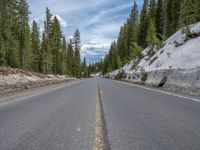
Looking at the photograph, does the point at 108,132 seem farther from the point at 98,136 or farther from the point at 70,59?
the point at 70,59

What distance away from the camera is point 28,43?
A: 183 feet

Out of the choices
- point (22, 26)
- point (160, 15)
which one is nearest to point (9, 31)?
point (22, 26)

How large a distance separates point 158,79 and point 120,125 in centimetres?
1634

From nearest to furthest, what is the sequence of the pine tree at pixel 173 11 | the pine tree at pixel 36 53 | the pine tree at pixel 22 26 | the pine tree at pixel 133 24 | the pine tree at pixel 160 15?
1. the pine tree at pixel 22 26
2. the pine tree at pixel 173 11
3. the pine tree at pixel 160 15
4. the pine tree at pixel 36 53
5. the pine tree at pixel 133 24

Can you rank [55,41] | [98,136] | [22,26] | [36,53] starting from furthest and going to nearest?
[36,53] → [55,41] → [22,26] → [98,136]

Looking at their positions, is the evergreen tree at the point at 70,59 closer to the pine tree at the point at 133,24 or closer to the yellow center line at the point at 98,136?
the pine tree at the point at 133,24

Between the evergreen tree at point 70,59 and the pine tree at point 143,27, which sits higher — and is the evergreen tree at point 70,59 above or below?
below

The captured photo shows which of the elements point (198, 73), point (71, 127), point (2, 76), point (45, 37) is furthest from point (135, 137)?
point (45, 37)

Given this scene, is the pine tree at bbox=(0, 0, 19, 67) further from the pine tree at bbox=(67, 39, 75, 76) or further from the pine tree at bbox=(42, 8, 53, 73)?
the pine tree at bbox=(67, 39, 75, 76)

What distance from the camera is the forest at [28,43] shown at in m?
44.8

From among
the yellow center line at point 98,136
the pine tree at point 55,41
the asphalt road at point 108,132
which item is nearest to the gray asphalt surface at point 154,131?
the asphalt road at point 108,132

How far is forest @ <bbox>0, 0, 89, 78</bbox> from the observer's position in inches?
1762

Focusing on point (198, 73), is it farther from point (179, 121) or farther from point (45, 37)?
point (45, 37)

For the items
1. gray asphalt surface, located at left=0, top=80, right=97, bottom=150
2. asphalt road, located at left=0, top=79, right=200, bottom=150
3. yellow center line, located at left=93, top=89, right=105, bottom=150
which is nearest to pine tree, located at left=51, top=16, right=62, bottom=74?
gray asphalt surface, located at left=0, top=80, right=97, bottom=150
